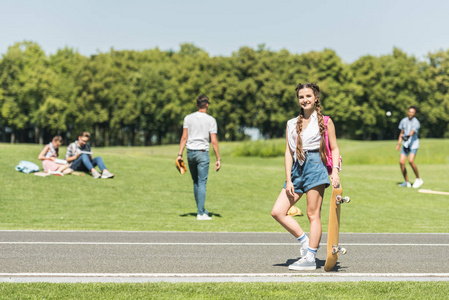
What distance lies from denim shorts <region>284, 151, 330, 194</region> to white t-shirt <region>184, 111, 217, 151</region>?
5263mm

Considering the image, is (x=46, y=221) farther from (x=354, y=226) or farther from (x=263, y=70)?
(x=263, y=70)

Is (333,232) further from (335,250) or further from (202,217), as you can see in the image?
(202,217)

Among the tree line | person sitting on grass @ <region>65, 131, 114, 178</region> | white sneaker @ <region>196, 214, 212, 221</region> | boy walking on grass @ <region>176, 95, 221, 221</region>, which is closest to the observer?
boy walking on grass @ <region>176, 95, 221, 221</region>

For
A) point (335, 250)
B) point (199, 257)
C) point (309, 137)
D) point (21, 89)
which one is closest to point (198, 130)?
point (199, 257)

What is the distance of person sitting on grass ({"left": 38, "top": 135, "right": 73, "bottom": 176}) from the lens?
1678 cm

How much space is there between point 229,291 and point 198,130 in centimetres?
671

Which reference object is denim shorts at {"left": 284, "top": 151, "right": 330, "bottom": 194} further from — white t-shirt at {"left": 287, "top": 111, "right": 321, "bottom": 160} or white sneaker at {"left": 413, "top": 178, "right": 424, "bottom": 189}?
white sneaker at {"left": 413, "top": 178, "right": 424, "bottom": 189}

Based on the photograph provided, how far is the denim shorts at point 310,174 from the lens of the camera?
6121mm

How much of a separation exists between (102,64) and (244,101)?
60.3ft

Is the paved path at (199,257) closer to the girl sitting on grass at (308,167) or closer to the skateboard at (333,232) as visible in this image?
the skateboard at (333,232)

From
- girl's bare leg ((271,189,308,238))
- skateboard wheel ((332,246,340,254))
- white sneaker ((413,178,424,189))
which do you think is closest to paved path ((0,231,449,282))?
skateboard wheel ((332,246,340,254))

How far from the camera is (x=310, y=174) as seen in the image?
6.14 m

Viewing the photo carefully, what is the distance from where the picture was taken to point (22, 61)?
241 feet

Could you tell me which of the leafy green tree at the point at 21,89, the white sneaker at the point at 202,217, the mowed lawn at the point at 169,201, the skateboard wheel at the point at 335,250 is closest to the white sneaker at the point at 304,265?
the skateboard wheel at the point at 335,250
